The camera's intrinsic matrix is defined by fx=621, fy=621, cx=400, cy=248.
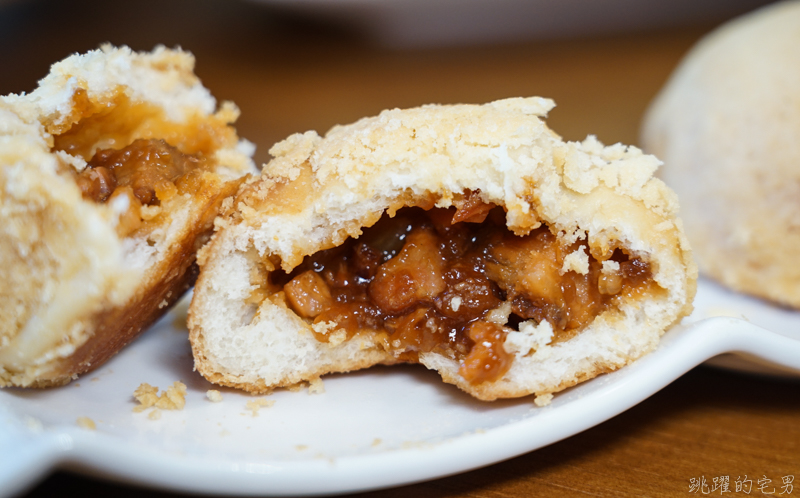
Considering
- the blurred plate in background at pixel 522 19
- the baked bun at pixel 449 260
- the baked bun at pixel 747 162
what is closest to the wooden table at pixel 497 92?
the blurred plate in background at pixel 522 19

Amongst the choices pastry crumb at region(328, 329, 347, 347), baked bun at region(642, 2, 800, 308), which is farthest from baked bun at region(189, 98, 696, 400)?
baked bun at region(642, 2, 800, 308)

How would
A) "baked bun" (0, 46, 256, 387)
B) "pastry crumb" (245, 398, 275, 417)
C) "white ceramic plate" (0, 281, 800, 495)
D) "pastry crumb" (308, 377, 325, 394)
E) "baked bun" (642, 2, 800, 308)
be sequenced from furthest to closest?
"baked bun" (642, 2, 800, 308) → "pastry crumb" (308, 377, 325, 394) → "pastry crumb" (245, 398, 275, 417) → "baked bun" (0, 46, 256, 387) → "white ceramic plate" (0, 281, 800, 495)

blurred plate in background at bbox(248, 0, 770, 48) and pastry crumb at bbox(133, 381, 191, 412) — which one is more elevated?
blurred plate in background at bbox(248, 0, 770, 48)

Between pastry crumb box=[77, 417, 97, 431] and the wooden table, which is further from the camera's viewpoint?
the wooden table

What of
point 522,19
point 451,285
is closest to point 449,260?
point 451,285

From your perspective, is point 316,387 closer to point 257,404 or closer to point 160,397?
point 257,404

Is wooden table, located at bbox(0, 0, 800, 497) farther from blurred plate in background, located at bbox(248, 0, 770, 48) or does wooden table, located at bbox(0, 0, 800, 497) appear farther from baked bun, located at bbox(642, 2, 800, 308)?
baked bun, located at bbox(642, 2, 800, 308)

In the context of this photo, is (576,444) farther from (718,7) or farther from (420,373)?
(718,7)

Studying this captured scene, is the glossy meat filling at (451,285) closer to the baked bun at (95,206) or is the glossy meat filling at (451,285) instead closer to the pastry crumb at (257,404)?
the pastry crumb at (257,404)
